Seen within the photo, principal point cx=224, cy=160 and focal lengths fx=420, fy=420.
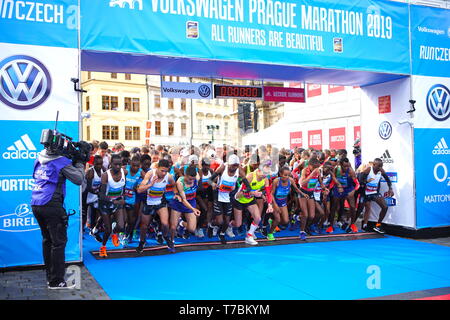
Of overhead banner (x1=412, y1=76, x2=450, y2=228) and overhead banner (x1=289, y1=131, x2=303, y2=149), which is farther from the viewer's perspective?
overhead banner (x1=289, y1=131, x2=303, y2=149)

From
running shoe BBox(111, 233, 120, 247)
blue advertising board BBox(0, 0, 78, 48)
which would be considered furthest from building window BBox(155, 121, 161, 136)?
blue advertising board BBox(0, 0, 78, 48)

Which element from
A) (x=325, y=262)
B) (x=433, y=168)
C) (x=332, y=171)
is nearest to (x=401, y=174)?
(x=433, y=168)

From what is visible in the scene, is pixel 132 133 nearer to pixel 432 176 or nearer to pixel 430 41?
pixel 430 41

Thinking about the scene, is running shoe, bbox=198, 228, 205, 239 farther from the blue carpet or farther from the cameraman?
the cameraman

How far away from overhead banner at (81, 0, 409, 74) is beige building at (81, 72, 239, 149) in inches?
1296

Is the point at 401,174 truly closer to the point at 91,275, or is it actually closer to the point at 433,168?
the point at 433,168

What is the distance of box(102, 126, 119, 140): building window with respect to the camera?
150 ft

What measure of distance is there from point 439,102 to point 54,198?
905cm

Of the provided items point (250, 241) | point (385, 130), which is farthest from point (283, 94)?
point (250, 241)

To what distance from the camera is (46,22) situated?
7102mm

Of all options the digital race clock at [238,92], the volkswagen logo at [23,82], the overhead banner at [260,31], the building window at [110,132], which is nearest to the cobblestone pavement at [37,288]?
the volkswagen logo at [23,82]

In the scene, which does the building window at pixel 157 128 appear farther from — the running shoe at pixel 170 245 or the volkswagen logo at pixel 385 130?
the running shoe at pixel 170 245

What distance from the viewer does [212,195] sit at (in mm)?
10258

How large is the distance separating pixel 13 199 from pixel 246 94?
213 inches
